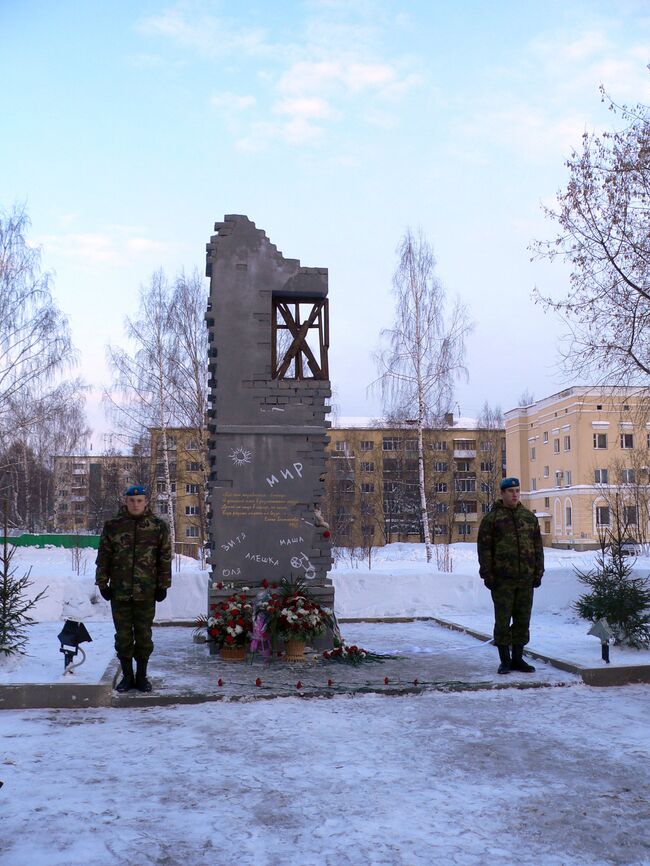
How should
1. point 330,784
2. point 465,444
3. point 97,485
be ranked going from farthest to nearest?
1. point 465,444
2. point 97,485
3. point 330,784

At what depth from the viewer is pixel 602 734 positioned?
6.42 meters

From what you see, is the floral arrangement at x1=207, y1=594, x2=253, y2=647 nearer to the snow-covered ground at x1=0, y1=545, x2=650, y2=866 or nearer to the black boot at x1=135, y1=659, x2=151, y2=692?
the black boot at x1=135, y1=659, x2=151, y2=692

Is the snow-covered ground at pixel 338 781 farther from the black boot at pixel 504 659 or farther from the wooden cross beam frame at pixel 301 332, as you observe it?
the wooden cross beam frame at pixel 301 332

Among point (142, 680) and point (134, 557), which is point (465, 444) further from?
point (142, 680)

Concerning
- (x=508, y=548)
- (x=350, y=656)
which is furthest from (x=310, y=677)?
(x=508, y=548)

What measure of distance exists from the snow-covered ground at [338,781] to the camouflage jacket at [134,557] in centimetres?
119

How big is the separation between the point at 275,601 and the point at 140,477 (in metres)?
40.5

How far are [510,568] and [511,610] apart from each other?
465 mm

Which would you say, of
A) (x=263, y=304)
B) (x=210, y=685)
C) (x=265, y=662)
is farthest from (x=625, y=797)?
(x=263, y=304)

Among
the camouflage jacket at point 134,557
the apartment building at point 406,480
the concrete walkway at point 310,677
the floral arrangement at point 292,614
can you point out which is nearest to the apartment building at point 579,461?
the apartment building at point 406,480

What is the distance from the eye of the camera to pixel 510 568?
8820mm

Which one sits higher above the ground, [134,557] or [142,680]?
[134,557]

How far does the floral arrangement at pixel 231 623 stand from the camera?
9844 millimetres

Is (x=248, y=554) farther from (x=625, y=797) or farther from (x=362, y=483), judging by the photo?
(x=362, y=483)
